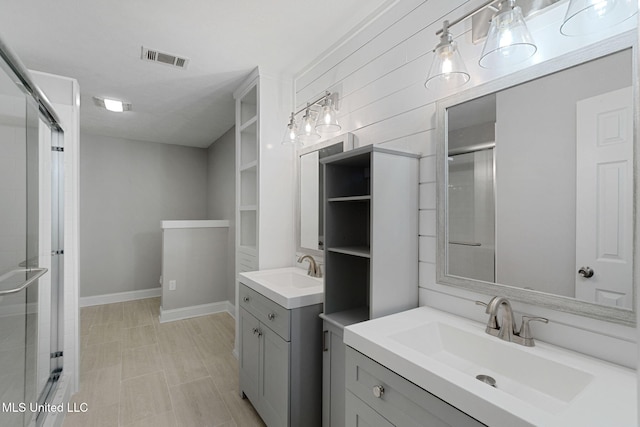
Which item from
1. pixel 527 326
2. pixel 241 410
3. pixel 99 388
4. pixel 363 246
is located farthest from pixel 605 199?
pixel 99 388

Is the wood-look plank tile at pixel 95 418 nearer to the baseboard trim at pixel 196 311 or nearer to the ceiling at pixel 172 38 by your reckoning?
the baseboard trim at pixel 196 311

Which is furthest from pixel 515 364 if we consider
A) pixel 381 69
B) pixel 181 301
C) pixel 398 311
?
pixel 181 301

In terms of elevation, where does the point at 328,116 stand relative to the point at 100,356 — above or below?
above

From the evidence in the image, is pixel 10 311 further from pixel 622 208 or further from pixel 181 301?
pixel 622 208

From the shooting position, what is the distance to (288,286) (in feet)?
7.05

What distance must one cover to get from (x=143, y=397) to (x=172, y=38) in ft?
8.63

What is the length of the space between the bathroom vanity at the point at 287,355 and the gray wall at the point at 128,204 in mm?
3746

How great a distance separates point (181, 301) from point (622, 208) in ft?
13.9

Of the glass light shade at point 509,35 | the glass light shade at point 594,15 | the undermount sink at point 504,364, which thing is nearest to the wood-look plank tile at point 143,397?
the undermount sink at point 504,364

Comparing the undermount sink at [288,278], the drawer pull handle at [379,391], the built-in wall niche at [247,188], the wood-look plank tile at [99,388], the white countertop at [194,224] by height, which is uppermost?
the built-in wall niche at [247,188]

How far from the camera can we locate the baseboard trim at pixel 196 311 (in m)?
3.81

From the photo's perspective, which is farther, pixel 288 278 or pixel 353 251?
pixel 288 278

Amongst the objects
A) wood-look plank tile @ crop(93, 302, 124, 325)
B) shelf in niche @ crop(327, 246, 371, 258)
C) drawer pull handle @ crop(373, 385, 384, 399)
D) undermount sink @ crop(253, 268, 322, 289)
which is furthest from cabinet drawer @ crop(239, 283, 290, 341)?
wood-look plank tile @ crop(93, 302, 124, 325)

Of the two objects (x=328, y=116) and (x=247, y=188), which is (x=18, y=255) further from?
(x=328, y=116)
